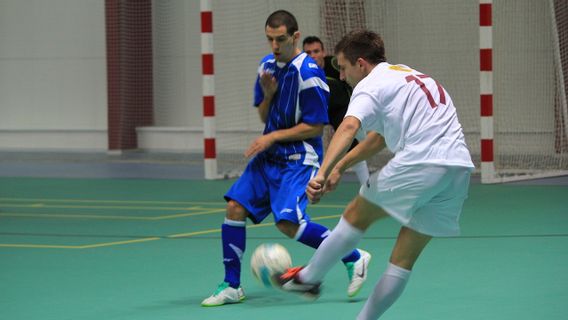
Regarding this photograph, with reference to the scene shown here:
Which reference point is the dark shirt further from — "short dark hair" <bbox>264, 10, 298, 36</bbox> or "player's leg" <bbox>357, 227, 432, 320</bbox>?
"player's leg" <bbox>357, 227, 432, 320</bbox>

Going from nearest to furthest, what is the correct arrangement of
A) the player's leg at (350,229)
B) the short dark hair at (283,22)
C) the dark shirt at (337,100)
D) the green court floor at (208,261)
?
the player's leg at (350,229) → the green court floor at (208,261) → the short dark hair at (283,22) → the dark shirt at (337,100)

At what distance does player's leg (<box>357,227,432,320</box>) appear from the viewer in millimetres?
5344

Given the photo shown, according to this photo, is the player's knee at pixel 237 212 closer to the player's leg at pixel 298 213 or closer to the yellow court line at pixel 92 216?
the player's leg at pixel 298 213

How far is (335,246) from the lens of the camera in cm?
553

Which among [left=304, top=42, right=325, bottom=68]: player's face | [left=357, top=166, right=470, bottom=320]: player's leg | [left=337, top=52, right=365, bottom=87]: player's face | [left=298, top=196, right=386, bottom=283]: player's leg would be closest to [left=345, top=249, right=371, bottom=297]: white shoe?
[left=298, top=196, right=386, bottom=283]: player's leg

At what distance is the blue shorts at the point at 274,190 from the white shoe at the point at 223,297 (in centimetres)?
45

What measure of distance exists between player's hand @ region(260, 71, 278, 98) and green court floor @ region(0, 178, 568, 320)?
133cm

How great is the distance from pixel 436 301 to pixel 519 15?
397 inches

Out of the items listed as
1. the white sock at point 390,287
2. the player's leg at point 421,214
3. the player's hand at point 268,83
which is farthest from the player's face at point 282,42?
the white sock at point 390,287

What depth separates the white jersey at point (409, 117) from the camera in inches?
208

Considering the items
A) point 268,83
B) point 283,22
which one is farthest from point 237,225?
point 283,22

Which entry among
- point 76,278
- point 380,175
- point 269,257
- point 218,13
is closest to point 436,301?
point 269,257

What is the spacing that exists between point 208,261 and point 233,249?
172 cm

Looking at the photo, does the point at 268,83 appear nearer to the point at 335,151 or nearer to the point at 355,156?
the point at 355,156
